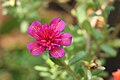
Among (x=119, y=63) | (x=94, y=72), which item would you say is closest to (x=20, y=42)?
(x=119, y=63)

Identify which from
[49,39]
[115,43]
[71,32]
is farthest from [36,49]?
[115,43]

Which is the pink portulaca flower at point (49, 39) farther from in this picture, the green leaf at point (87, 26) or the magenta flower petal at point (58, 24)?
the green leaf at point (87, 26)

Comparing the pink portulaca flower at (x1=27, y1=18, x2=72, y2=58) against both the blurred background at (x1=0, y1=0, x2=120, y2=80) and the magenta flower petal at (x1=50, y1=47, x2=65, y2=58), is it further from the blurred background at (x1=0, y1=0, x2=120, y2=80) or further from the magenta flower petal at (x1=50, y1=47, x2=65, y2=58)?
the blurred background at (x1=0, y1=0, x2=120, y2=80)

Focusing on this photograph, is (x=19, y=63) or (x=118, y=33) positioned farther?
(x=19, y=63)

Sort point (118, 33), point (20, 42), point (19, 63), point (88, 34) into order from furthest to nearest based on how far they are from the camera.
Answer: point (20, 42)
point (19, 63)
point (118, 33)
point (88, 34)

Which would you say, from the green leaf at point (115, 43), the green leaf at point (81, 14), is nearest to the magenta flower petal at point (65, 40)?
the green leaf at point (81, 14)

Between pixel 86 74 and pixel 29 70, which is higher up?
pixel 29 70

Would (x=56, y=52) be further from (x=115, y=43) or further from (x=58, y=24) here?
(x=115, y=43)

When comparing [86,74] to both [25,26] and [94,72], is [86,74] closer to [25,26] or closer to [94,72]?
[94,72]
